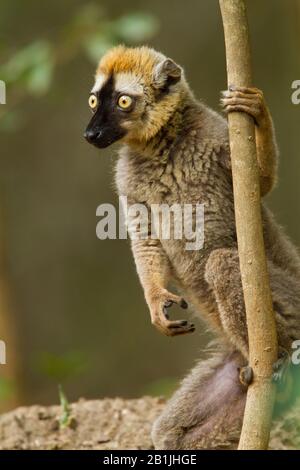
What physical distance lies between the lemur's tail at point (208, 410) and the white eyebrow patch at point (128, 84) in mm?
2018

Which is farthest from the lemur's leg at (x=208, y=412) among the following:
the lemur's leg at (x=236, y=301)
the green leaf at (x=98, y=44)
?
the green leaf at (x=98, y=44)

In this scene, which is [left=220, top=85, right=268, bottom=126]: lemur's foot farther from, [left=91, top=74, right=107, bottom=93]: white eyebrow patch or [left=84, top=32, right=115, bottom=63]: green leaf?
[left=84, top=32, right=115, bottom=63]: green leaf

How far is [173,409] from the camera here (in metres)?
6.55

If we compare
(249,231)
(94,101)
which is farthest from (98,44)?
(249,231)

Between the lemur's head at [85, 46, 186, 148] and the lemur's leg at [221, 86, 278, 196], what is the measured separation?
0.92 m

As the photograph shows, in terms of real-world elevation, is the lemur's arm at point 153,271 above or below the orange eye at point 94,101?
below

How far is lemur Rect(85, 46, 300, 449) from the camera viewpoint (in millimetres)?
6164

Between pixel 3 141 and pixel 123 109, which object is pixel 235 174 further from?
pixel 3 141

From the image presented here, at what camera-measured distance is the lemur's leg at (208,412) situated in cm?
641

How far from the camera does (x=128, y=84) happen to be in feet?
20.8

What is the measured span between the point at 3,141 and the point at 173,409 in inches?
377

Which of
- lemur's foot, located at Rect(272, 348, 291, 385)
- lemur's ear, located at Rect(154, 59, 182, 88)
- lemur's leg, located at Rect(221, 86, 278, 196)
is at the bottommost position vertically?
lemur's foot, located at Rect(272, 348, 291, 385)

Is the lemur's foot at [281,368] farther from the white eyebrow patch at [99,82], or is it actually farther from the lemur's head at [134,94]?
the white eyebrow patch at [99,82]

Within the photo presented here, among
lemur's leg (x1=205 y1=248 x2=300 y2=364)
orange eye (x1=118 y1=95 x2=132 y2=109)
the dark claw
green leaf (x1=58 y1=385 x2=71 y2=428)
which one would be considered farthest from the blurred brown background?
the dark claw
